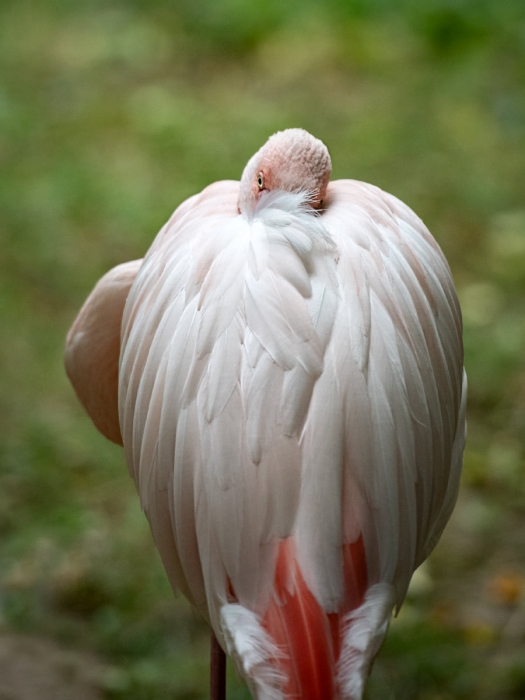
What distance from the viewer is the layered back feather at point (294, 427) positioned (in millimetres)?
1367

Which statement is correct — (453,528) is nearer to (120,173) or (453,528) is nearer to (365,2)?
(120,173)

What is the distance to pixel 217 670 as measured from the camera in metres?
1.90

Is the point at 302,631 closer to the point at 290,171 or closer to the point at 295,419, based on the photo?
the point at 295,419

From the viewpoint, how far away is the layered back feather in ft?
4.49

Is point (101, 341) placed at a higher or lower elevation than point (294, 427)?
higher

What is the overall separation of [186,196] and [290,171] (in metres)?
2.60

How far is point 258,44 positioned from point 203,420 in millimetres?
4340

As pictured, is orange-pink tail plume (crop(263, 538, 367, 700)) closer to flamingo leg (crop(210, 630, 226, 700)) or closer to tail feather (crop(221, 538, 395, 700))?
tail feather (crop(221, 538, 395, 700))

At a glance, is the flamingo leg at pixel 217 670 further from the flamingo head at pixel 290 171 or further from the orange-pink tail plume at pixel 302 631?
the flamingo head at pixel 290 171

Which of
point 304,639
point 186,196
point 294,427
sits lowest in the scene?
point 304,639

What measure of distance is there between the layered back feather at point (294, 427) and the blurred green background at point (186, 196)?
1121 millimetres

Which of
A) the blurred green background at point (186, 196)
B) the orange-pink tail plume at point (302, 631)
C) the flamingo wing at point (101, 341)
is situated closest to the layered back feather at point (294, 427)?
the orange-pink tail plume at point (302, 631)

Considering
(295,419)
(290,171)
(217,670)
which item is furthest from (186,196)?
(295,419)

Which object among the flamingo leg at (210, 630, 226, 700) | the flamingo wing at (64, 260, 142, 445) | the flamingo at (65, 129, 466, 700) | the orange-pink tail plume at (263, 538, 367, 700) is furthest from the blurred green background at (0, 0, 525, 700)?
the orange-pink tail plume at (263, 538, 367, 700)
